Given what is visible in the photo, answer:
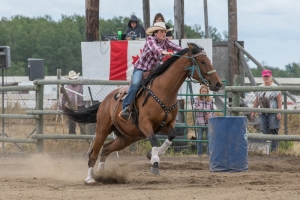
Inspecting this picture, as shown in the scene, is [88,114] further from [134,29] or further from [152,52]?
[134,29]

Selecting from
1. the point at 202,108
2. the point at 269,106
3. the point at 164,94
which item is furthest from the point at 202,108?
the point at 164,94

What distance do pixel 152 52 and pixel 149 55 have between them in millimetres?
76

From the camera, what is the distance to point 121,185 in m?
10.6

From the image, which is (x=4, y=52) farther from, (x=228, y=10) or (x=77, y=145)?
(x=228, y=10)

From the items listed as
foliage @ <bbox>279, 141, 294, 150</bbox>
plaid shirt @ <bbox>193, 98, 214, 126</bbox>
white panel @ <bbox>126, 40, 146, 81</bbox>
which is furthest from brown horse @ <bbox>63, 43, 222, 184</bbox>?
foliage @ <bbox>279, 141, 294, 150</bbox>

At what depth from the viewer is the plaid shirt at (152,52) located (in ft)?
35.7

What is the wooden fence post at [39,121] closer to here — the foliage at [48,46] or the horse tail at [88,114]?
the horse tail at [88,114]

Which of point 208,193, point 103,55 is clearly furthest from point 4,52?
point 208,193

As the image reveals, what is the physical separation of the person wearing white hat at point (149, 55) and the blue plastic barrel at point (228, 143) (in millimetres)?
1628

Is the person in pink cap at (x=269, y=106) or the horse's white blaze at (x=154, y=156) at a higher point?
the person in pink cap at (x=269, y=106)

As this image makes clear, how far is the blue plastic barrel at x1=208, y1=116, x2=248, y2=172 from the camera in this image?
39.0 ft

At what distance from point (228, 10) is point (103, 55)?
10.9 ft

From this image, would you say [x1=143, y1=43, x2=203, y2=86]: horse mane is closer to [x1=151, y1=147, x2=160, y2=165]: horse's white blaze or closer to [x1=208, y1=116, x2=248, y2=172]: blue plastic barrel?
[x1=151, y1=147, x2=160, y2=165]: horse's white blaze

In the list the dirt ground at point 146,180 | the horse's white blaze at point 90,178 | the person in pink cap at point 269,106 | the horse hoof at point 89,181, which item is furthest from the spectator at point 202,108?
the horse hoof at point 89,181
